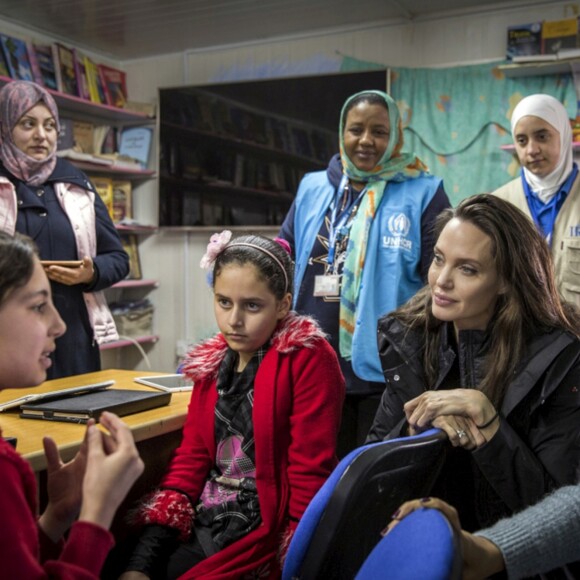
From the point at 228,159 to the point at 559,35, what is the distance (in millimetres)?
2197

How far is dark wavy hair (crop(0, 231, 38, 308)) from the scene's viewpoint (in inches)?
39.6

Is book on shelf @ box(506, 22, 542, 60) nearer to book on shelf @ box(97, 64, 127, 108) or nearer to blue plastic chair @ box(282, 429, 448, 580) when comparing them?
book on shelf @ box(97, 64, 127, 108)

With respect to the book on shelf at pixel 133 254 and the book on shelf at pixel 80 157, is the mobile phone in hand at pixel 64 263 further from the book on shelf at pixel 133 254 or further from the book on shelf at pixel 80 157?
the book on shelf at pixel 133 254

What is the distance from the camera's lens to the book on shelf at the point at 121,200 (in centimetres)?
509

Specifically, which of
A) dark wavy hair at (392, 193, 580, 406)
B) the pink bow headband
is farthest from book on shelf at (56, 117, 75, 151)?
dark wavy hair at (392, 193, 580, 406)

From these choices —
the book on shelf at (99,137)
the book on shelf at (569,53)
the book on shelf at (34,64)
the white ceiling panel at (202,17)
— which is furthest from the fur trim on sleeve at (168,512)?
the book on shelf at (99,137)

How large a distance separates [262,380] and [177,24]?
3748 millimetres

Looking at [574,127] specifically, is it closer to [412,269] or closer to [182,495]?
[412,269]

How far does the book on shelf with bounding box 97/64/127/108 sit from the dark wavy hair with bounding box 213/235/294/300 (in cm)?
370

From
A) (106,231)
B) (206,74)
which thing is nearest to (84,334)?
(106,231)

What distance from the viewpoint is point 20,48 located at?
440 cm

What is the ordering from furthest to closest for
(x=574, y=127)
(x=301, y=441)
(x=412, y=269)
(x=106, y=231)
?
1. (x=574, y=127)
2. (x=106, y=231)
3. (x=412, y=269)
4. (x=301, y=441)

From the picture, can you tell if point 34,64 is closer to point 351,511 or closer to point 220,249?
point 220,249

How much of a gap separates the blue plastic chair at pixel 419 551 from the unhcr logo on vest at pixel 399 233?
1.56 m
